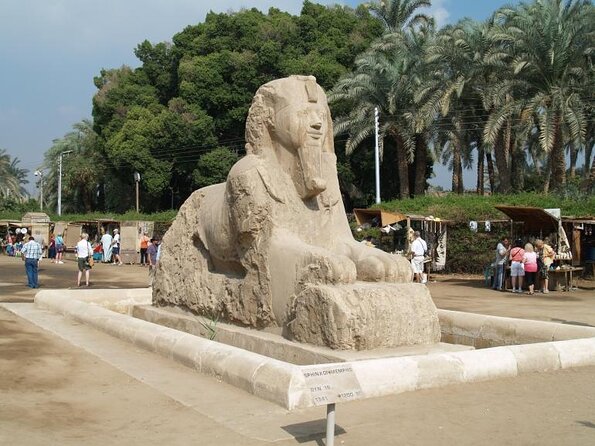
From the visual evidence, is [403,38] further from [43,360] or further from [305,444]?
[305,444]

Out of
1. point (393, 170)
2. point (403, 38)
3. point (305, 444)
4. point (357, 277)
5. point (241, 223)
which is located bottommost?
point (305, 444)

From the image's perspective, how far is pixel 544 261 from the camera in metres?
15.5

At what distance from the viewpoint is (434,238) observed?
20.7m

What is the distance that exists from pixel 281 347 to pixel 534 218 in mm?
12729

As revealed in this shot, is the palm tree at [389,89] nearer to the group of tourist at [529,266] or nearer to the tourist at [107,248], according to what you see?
the group of tourist at [529,266]

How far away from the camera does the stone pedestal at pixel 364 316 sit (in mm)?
5836

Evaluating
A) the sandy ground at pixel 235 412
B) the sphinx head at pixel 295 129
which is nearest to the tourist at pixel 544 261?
the sphinx head at pixel 295 129

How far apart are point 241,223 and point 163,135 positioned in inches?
1091

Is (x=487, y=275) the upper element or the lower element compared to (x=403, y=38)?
lower

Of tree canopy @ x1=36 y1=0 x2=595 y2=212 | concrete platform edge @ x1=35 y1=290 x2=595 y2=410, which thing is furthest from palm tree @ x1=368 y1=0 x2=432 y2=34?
concrete platform edge @ x1=35 y1=290 x2=595 y2=410

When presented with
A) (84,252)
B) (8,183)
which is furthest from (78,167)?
(84,252)

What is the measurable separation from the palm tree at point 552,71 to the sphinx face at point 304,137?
15842 mm

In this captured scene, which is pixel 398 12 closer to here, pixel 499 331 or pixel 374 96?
pixel 374 96

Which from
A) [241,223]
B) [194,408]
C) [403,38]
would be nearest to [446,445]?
[194,408]
